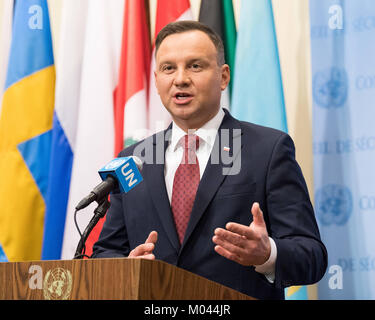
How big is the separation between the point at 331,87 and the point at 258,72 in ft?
1.43

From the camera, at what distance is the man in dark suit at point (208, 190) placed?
209 cm

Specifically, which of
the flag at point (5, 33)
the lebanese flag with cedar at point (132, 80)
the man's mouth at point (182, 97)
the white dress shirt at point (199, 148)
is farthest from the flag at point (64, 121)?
the man's mouth at point (182, 97)

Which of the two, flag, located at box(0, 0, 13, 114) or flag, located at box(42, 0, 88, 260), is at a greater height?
flag, located at box(0, 0, 13, 114)

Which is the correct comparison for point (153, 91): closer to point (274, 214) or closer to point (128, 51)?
point (128, 51)

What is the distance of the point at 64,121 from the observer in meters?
3.66

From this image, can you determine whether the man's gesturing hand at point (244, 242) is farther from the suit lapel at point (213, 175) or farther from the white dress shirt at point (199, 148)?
the white dress shirt at point (199, 148)

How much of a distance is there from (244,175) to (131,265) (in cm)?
105

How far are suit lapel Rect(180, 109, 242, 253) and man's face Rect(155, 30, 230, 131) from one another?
146mm

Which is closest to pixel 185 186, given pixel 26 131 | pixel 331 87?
pixel 331 87

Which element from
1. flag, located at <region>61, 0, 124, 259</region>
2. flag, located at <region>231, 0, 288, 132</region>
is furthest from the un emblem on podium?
flag, located at <region>231, 0, 288, 132</region>

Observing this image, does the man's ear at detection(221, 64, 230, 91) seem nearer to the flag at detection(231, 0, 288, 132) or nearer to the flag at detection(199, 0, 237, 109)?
the flag at detection(231, 0, 288, 132)

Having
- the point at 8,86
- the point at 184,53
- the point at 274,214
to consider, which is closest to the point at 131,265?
the point at 274,214

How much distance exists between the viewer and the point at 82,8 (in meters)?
3.83

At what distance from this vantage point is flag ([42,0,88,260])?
3498mm
